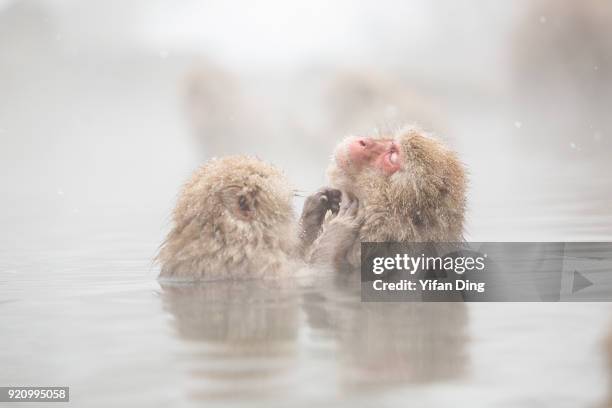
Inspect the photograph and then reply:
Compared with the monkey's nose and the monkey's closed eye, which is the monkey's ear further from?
the monkey's nose

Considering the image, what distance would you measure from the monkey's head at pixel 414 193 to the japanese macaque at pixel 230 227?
31 cm

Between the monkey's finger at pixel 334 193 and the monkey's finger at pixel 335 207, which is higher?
the monkey's finger at pixel 334 193

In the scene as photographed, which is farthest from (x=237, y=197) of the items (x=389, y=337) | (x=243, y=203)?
(x=389, y=337)

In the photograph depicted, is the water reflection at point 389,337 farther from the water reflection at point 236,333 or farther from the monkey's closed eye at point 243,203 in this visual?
the monkey's closed eye at point 243,203

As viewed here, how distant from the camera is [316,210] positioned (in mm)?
Result: 3787

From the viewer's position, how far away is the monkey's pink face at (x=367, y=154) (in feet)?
11.7

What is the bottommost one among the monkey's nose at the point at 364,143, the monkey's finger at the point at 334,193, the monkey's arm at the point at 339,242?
the monkey's arm at the point at 339,242

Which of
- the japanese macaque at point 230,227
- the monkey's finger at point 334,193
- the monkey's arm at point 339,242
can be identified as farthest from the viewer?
the monkey's finger at point 334,193

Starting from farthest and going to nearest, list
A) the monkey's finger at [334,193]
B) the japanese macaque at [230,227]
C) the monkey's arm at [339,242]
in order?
the monkey's finger at [334,193] → the monkey's arm at [339,242] → the japanese macaque at [230,227]

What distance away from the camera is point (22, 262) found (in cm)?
450

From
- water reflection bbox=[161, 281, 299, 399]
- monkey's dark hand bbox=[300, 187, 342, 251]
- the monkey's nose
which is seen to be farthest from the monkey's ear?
the monkey's nose

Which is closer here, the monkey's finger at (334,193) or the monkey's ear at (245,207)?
the monkey's ear at (245,207)

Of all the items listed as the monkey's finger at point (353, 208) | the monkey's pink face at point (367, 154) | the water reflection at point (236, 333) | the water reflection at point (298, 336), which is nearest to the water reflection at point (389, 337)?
the water reflection at point (298, 336)

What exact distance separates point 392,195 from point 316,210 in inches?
15.9
